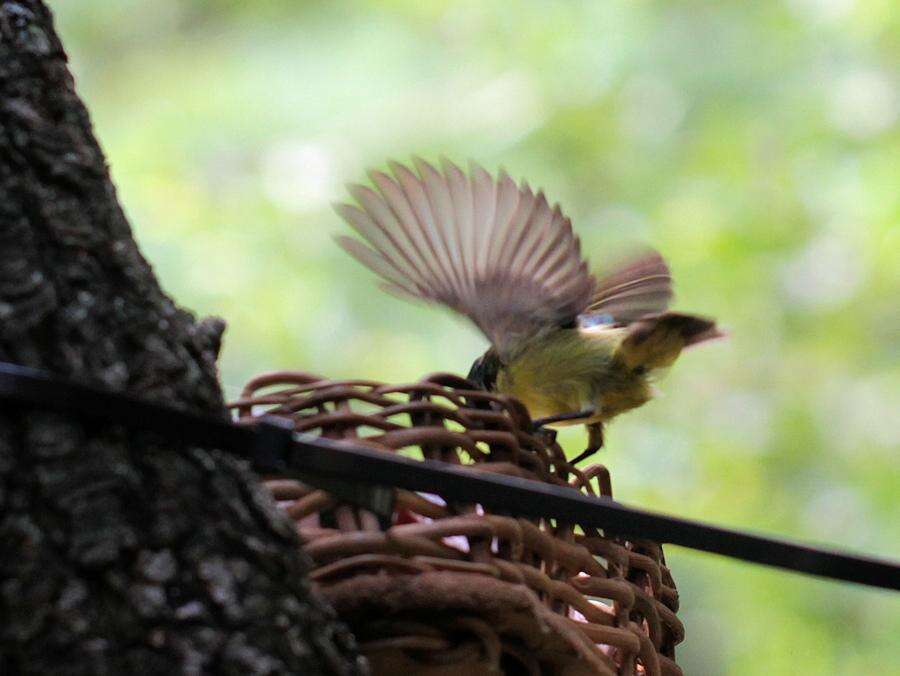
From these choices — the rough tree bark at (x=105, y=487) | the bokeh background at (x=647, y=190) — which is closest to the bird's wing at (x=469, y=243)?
the rough tree bark at (x=105, y=487)

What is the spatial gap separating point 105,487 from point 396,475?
7.1 inches

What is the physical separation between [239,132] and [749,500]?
181 cm

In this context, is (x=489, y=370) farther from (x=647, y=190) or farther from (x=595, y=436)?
(x=647, y=190)

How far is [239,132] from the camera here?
163 inches

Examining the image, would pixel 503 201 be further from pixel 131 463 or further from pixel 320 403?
pixel 131 463

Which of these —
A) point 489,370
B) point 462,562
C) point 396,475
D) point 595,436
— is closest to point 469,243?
point 489,370

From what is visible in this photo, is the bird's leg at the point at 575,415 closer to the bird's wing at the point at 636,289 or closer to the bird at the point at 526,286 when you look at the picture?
the bird at the point at 526,286

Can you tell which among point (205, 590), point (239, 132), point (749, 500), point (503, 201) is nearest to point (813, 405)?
point (749, 500)

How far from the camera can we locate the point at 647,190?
4422 millimetres

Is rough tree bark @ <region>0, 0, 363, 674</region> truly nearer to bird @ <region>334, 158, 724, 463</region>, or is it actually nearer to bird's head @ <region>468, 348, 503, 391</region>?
bird @ <region>334, 158, 724, 463</region>

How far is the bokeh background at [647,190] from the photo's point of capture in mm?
3840

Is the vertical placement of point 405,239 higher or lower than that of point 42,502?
higher

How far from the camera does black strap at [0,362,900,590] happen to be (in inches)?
33.8

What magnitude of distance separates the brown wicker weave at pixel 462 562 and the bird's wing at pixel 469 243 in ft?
1.63
